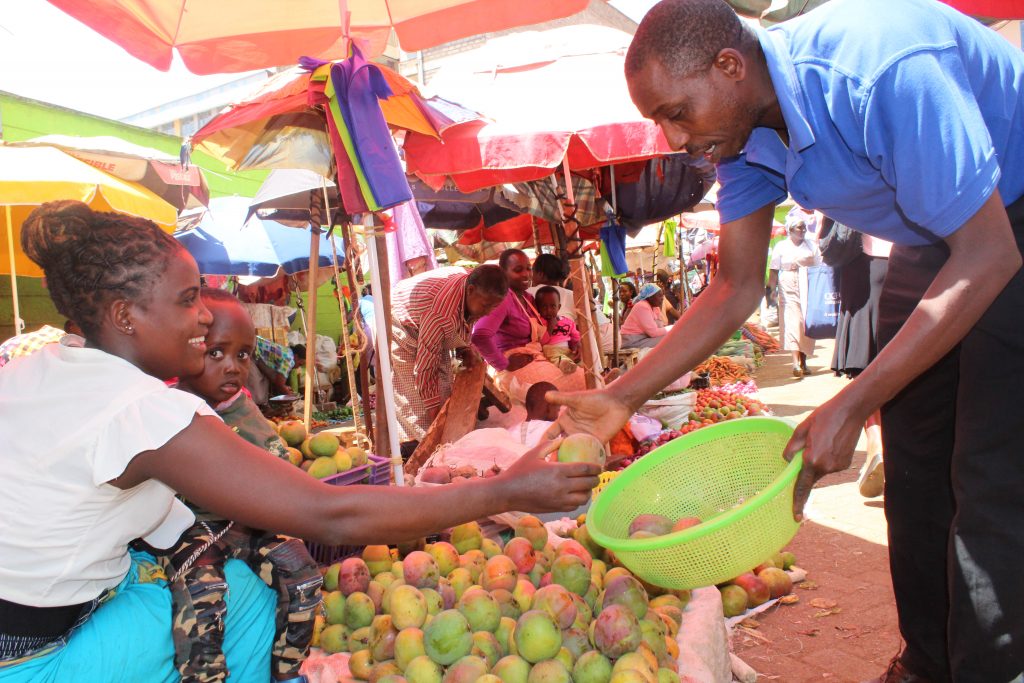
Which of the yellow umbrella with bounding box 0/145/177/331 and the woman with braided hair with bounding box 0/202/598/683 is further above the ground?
the yellow umbrella with bounding box 0/145/177/331

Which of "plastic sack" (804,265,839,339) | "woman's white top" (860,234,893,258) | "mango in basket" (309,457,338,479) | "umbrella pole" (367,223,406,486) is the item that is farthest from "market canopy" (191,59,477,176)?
"plastic sack" (804,265,839,339)

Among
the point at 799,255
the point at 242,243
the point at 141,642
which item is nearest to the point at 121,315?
the point at 141,642

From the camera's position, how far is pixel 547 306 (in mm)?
7340

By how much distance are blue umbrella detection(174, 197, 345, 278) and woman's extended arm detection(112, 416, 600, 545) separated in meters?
6.86

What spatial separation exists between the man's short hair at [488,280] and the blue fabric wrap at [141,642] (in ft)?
12.0

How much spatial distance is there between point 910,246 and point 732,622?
1755mm

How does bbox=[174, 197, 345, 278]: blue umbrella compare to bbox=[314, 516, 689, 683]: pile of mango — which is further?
bbox=[174, 197, 345, 278]: blue umbrella

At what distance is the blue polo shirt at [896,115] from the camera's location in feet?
4.83

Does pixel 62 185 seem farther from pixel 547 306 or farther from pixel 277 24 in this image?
pixel 547 306

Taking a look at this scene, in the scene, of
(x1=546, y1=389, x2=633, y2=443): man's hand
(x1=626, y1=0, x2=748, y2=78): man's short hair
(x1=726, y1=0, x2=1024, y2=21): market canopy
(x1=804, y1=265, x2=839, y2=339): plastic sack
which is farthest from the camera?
(x1=804, y1=265, x2=839, y2=339): plastic sack

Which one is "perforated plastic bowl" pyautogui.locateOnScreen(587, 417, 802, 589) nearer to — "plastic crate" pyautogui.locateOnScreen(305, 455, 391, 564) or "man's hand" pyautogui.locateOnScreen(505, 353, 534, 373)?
"plastic crate" pyautogui.locateOnScreen(305, 455, 391, 564)

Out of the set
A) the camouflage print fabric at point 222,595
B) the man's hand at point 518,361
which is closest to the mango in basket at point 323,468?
the camouflage print fabric at point 222,595

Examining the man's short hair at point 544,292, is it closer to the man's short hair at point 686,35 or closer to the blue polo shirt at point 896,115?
the blue polo shirt at point 896,115

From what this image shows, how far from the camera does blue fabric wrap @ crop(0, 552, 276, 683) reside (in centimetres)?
166
